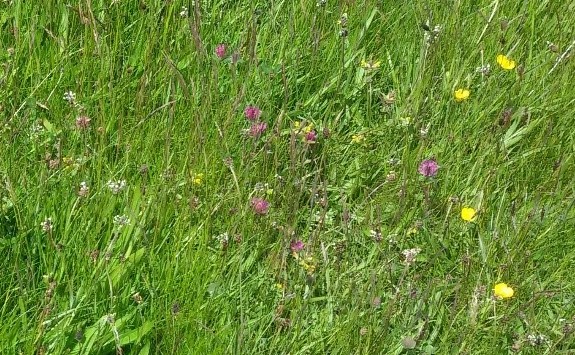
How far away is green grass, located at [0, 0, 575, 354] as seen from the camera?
1.79 metres

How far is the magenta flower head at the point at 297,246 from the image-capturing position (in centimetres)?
194

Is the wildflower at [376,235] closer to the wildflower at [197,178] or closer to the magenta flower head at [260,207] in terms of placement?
the magenta flower head at [260,207]

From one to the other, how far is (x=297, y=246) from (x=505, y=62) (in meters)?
1.04

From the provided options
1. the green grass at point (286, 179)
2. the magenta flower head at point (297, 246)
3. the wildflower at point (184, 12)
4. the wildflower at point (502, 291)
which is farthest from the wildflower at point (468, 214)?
the wildflower at point (184, 12)

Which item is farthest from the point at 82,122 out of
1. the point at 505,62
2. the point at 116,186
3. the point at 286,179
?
the point at 505,62

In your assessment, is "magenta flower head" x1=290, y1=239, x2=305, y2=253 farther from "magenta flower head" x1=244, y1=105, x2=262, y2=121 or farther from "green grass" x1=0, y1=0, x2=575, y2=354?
"magenta flower head" x1=244, y1=105, x2=262, y2=121

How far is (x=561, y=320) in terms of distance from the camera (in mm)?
1959

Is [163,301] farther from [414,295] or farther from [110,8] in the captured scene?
[110,8]

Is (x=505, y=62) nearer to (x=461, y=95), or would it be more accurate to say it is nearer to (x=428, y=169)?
(x=461, y=95)

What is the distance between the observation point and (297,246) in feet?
6.39

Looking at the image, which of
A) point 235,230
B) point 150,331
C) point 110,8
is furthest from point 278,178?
point 110,8

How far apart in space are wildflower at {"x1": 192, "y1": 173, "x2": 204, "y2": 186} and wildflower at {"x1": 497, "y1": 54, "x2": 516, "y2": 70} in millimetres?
1057

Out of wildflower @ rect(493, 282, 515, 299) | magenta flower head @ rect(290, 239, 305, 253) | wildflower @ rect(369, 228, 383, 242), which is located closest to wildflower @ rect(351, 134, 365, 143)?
wildflower @ rect(369, 228, 383, 242)

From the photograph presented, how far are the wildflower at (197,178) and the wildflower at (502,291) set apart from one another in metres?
0.74
